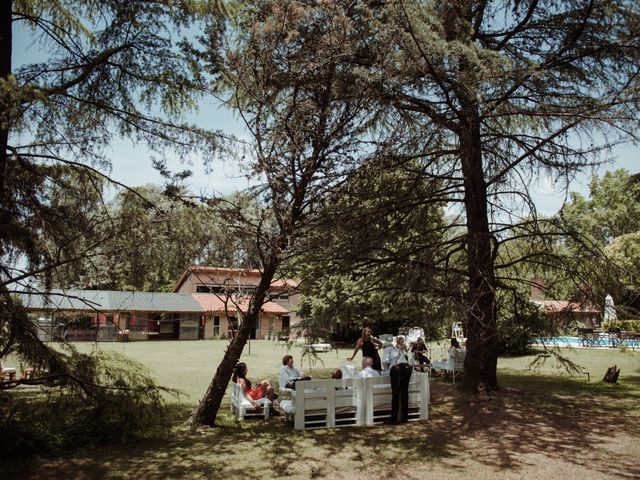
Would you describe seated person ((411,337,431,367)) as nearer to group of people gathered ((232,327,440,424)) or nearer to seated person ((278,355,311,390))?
group of people gathered ((232,327,440,424))

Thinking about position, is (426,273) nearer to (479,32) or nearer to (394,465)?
(394,465)

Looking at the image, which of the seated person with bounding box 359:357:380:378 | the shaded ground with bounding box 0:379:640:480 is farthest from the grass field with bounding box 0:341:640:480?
the seated person with bounding box 359:357:380:378

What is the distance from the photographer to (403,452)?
23.5ft

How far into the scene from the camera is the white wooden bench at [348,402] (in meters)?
8.55

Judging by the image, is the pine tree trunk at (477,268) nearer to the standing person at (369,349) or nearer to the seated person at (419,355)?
the standing person at (369,349)

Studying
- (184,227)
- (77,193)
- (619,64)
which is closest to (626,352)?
(619,64)

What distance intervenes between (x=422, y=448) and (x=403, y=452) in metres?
0.38

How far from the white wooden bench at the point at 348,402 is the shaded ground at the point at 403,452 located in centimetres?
30

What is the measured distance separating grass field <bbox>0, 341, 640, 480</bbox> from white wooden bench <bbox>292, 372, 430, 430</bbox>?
0.90 feet

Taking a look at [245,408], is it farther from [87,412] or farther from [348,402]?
[87,412]

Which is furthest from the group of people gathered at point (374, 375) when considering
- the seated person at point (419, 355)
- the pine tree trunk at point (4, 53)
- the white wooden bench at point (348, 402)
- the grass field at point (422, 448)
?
the pine tree trunk at point (4, 53)

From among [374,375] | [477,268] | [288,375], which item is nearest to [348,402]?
[374,375]

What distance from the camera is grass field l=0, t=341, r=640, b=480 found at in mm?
6203

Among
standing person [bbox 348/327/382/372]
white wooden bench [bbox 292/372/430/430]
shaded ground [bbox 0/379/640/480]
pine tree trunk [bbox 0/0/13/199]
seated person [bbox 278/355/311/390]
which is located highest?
pine tree trunk [bbox 0/0/13/199]
